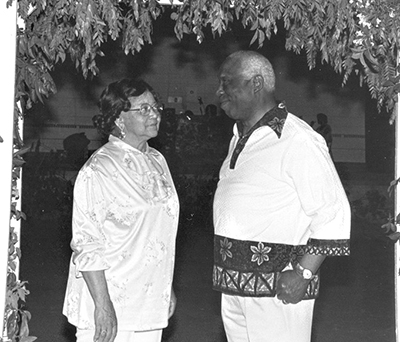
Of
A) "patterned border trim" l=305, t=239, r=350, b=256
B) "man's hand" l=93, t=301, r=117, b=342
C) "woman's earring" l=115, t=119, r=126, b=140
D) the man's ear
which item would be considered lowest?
"man's hand" l=93, t=301, r=117, b=342

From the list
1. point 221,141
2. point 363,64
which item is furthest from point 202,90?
point 363,64

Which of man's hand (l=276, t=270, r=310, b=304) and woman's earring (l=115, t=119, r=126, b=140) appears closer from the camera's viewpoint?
man's hand (l=276, t=270, r=310, b=304)

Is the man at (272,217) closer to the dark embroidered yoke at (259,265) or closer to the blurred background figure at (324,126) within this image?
the dark embroidered yoke at (259,265)

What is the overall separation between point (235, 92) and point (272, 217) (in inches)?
21.4

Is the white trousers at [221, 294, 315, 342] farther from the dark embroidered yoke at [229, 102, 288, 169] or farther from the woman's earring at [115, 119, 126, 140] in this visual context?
the woman's earring at [115, 119, 126, 140]

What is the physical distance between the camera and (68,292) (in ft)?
11.4

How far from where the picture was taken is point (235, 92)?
3611 mm

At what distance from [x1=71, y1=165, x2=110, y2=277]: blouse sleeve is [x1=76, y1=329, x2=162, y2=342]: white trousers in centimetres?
26

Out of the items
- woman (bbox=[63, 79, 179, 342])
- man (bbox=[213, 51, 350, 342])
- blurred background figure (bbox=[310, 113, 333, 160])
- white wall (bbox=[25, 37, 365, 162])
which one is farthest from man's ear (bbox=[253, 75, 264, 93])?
blurred background figure (bbox=[310, 113, 333, 160])

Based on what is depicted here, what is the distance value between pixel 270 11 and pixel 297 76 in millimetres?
4428

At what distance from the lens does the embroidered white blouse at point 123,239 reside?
3.38m

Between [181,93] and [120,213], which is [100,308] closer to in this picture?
[120,213]

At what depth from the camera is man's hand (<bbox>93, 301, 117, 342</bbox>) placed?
10.9 feet

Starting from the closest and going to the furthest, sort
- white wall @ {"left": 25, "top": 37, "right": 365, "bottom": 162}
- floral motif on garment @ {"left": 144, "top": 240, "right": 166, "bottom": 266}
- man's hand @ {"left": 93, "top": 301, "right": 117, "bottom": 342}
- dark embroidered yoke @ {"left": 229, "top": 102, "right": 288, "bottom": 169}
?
man's hand @ {"left": 93, "top": 301, "right": 117, "bottom": 342}
floral motif on garment @ {"left": 144, "top": 240, "right": 166, "bottom": 266}
dark embroidered yoke @ {"left": 229, "top": 102, "right": 288, "bottom": 169}
white wall @ {"left": 25, "top": 37, "right": 365, "bottom": 162}
